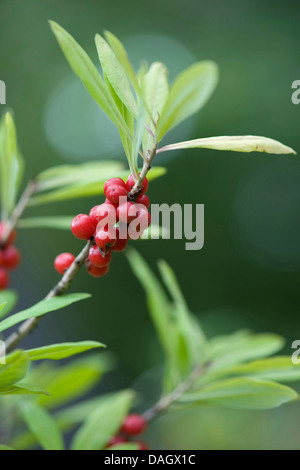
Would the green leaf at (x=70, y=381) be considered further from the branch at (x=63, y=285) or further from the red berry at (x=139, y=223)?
the red berry at (x=139, y=223)

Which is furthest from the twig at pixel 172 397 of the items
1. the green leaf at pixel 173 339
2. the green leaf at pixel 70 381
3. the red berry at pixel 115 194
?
the red berry at pixel 115 194

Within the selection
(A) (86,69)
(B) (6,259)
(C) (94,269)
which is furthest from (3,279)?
(A) (86,69)

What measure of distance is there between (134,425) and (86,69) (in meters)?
0.51

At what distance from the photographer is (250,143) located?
363 millimetres

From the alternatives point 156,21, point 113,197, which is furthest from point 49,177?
point 156,21

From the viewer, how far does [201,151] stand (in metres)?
2.60

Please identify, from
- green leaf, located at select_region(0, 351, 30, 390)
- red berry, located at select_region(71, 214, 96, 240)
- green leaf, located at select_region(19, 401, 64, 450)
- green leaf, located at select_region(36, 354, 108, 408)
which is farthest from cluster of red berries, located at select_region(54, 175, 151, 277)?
green leaf, located at select_region(36, 354, 108, 408)

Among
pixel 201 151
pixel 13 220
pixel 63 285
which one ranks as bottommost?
pixel 63 285

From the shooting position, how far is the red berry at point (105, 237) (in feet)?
A: 1.31

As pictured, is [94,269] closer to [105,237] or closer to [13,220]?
[105,237]

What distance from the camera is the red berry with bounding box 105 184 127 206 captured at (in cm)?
41

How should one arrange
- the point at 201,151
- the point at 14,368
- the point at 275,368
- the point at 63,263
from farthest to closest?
1. the point at 201,151
2. the point at 275,368
3. the point at 63,263
4. the point at 14,368

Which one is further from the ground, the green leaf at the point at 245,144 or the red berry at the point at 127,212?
the green leaf at the point at 245,144

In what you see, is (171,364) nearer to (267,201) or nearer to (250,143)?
(250,143)
